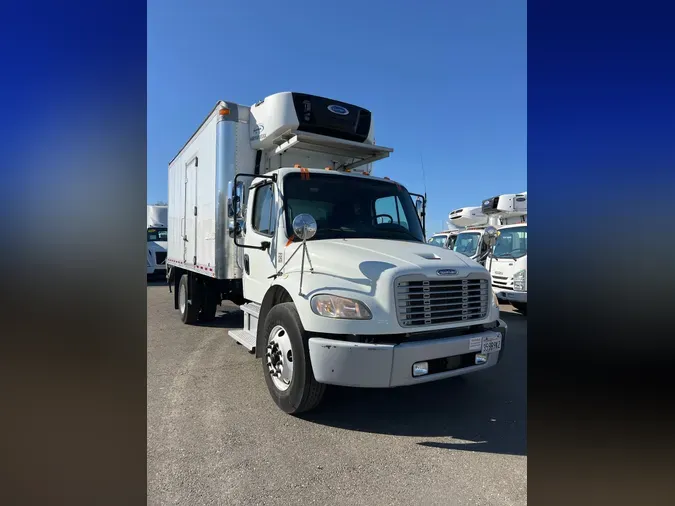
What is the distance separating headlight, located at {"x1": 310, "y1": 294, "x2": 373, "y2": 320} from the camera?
10.1 ft

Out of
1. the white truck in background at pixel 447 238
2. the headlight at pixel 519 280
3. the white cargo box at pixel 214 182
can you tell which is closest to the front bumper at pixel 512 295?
the headlight at pixel 519 280

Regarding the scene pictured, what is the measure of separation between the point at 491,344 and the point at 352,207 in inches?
87.3

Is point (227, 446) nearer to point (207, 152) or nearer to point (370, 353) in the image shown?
point (370, 353)

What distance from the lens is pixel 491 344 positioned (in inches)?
141

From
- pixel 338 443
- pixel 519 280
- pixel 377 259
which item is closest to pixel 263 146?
pixel 377 259

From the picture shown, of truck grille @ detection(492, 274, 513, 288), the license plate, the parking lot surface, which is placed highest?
truck grille @ detection(492, 274, 513, 288)

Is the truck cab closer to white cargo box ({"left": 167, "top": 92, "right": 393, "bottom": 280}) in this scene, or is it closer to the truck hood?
white cargo box ({"left": 167, "top": 92, "right": 393, "bottom": 280})

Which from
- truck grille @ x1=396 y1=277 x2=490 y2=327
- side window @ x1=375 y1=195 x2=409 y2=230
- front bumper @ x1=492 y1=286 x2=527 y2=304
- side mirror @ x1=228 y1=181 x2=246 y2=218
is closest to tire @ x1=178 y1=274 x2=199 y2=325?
side mirror @ x1=228 y1=181 x2=246 y2=218

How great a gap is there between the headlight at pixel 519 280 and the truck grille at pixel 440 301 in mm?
5099

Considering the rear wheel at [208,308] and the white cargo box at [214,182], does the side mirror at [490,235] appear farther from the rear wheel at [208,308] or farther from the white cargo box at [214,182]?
the rear wheel at [208,308]

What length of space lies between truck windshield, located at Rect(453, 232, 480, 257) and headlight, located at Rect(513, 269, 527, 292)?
2431 millimetres

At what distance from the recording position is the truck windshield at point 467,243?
10.9m

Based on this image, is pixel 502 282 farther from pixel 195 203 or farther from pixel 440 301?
pixel 195 203

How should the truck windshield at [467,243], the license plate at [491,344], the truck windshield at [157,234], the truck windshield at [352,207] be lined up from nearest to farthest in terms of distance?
the license plate at [491,344] → the truck windshield at [352,207] → the truck windshield at [467,243] → the truck windshield at [157,234]
